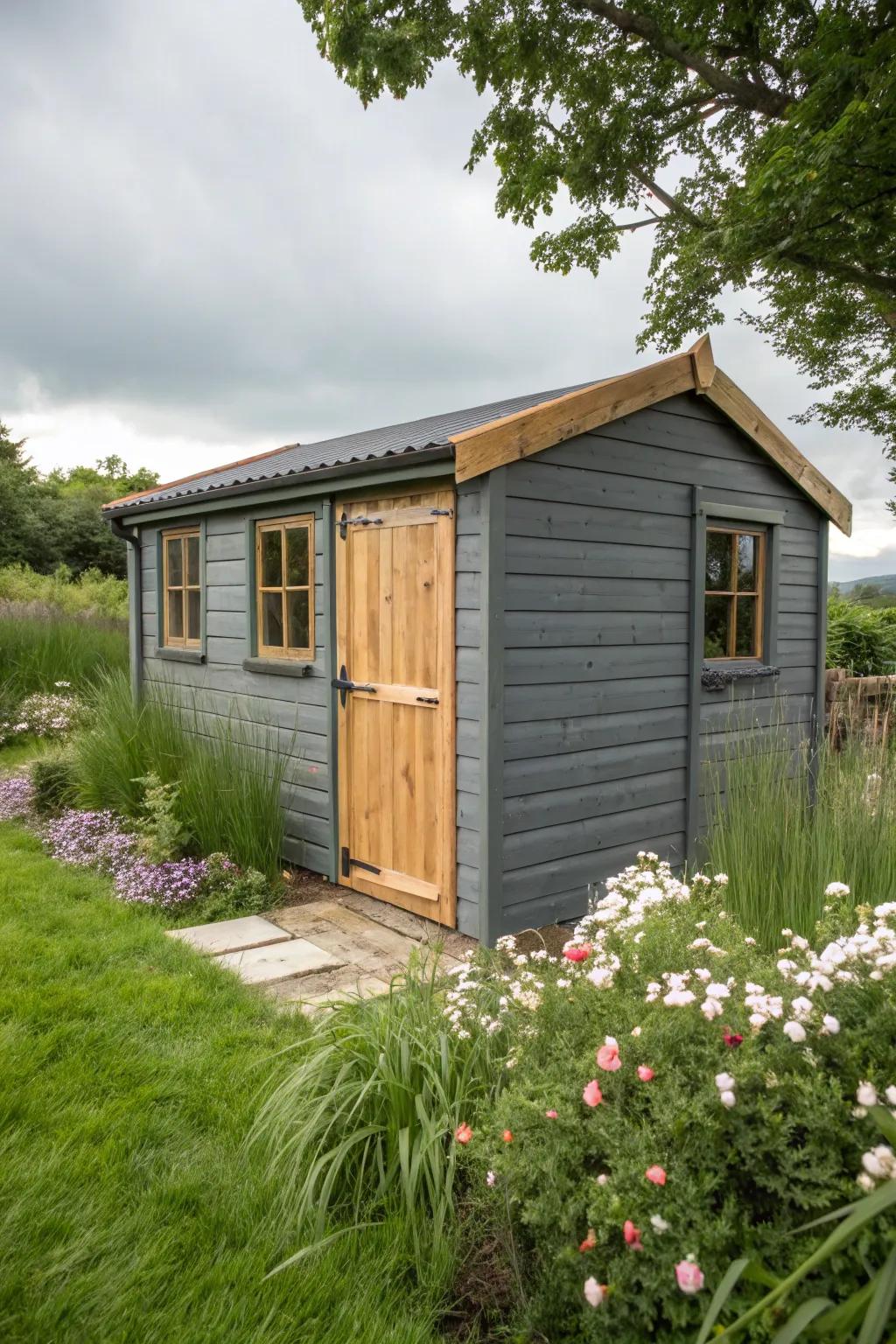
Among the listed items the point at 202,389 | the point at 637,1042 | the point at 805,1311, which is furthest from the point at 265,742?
the point at 202,389

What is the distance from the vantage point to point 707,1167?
4.72 feet

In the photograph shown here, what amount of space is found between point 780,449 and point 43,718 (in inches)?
313

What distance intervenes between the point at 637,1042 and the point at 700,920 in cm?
84

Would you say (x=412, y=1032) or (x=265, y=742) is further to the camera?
(x=265, y=742)

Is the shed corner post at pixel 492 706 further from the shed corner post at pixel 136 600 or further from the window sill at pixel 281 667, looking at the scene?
the shed corner post at pixel 136 600

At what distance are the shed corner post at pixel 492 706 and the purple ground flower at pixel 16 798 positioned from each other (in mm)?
4218

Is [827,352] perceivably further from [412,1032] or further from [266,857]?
[412,1032]

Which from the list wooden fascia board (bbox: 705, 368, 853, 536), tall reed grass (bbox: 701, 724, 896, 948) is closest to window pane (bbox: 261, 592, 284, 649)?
wooden fascia board (bbox: 705, 368, 853, 536)

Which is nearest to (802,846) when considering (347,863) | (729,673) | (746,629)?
(729,673)

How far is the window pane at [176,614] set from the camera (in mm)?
7266

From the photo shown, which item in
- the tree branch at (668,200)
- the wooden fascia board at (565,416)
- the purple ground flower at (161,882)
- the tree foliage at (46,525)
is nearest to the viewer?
the wooden fascia board at (565,416)

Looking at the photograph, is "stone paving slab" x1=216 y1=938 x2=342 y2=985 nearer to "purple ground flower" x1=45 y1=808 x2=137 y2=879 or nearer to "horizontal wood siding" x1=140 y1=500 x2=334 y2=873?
"horizontal wood siding" x1=140 y1=500 x2=334 y2=873

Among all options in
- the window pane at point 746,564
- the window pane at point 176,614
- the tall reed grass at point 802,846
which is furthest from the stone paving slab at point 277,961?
the window pane at point 176,614

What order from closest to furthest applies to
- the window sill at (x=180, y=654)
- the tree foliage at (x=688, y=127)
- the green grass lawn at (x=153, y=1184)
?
the green grass lawn at (x=153, y=1184) < the window sill at (x=180, y=654) < the tree foliage at (x=688, y=127)
